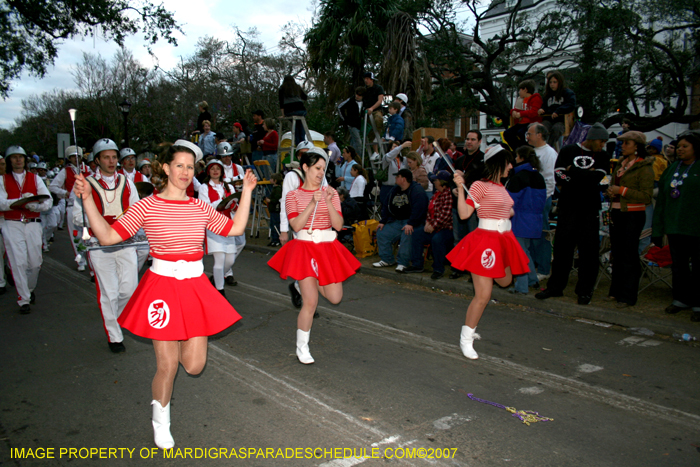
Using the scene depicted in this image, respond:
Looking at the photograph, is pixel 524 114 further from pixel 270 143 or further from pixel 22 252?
pixel 22 252

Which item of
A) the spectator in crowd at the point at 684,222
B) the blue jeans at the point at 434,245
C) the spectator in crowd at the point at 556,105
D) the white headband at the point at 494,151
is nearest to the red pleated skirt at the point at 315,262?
the white headband at the point at 494,151

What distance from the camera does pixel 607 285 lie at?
7875 millimetres

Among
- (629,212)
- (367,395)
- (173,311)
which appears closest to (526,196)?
(629,212)

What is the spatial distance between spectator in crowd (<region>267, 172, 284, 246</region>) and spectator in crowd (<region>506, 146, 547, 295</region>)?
5.74 metres

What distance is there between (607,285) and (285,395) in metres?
5.98

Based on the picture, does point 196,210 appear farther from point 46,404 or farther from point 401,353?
point 401,353

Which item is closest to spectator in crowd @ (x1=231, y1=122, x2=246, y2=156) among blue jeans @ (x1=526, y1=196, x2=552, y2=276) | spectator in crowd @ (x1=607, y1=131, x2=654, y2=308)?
blue jeans @ (x1=526, y1=196, x2=552, y2=276)

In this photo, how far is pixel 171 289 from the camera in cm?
A: 320

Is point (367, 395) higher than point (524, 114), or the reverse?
point (524, 114)

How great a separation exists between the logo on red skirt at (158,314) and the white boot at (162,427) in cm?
56

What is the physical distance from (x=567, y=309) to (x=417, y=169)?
412 cm

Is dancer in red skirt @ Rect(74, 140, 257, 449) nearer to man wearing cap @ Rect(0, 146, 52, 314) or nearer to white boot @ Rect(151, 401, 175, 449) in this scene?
white boot @ Rect(151, 401, 175, 449)

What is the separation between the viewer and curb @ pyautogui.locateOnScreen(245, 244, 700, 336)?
5844mm

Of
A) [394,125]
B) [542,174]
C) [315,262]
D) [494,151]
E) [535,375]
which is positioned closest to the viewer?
[535,375]
